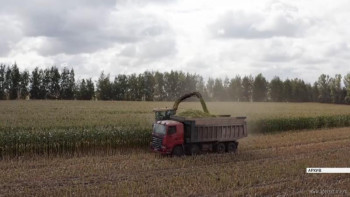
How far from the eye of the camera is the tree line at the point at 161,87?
3145 inches

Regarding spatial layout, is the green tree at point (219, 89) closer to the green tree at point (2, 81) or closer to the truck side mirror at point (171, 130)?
the green tree at point (2, 81)

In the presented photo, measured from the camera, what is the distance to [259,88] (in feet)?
287

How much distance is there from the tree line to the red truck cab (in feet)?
195

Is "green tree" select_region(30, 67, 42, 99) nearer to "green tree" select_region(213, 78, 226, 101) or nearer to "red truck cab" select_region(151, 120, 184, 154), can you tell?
"green tree" select_region(213, 78, 226, 101)

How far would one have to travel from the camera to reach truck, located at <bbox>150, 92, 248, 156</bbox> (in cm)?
1745

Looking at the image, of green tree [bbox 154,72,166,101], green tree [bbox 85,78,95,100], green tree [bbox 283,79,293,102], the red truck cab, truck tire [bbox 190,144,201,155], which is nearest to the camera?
the red truck cab

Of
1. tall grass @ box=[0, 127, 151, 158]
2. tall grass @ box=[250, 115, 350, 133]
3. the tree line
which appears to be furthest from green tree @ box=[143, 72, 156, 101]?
tall grass @ box=[0, 127, 151, 158]

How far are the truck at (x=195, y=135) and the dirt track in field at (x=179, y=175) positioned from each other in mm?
772

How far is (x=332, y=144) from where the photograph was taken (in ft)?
73.0

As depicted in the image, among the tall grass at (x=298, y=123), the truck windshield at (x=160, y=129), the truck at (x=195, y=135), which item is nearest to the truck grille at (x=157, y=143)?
the truck at (x=195, y=135)

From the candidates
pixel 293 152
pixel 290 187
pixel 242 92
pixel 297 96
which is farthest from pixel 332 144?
pixel 297 96

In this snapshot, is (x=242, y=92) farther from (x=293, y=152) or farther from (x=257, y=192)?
(x=257, y=192)

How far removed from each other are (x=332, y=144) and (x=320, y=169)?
8452 millimetres

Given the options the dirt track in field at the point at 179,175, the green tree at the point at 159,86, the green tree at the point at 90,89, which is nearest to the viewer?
the dirt track in field at the point at 179,175
